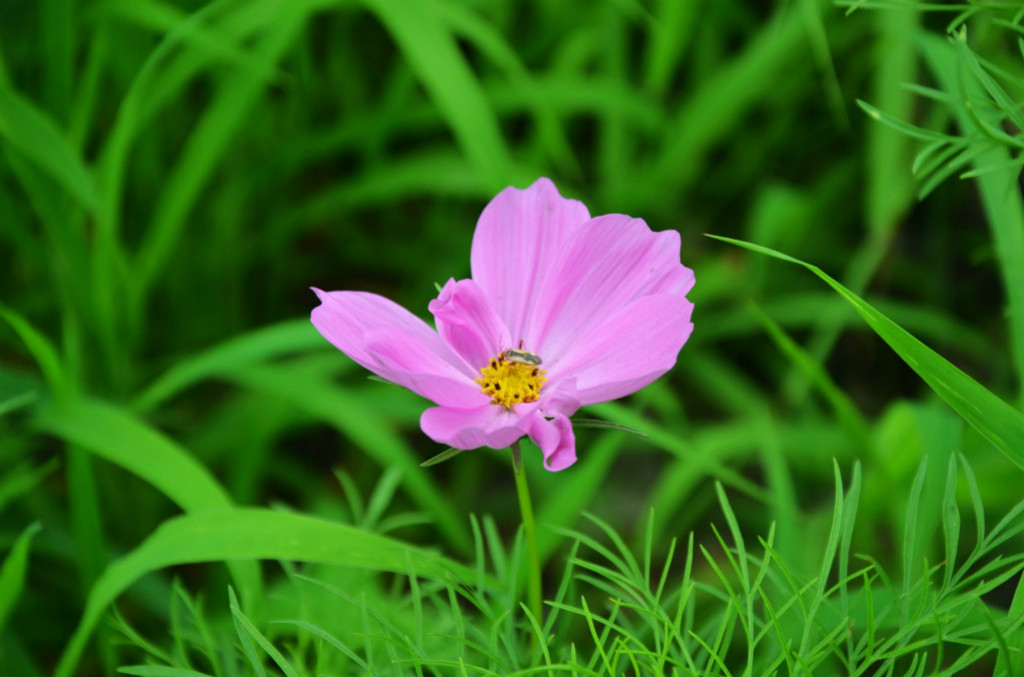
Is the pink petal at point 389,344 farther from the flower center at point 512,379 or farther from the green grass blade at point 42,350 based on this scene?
the green grass blade at point 42,350

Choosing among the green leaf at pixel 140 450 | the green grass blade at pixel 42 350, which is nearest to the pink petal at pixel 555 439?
the green leaf at pixel 140 450

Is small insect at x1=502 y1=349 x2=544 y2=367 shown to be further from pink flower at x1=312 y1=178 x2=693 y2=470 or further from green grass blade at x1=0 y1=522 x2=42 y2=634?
green grass blade at x1=0 y1=522 x2=42 y2=634

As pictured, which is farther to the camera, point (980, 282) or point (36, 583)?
point (980, 282)

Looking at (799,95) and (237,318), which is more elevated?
(799,95)

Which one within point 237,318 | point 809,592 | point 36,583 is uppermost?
point 237,318

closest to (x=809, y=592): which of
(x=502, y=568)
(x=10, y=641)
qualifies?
(x=502, y=568)

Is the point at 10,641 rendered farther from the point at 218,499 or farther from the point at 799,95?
the point at 799,95
